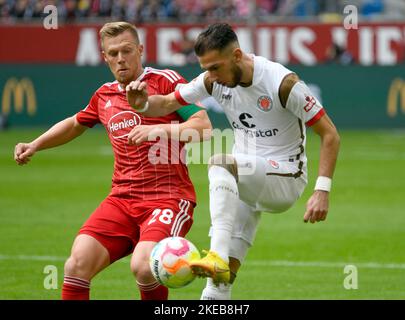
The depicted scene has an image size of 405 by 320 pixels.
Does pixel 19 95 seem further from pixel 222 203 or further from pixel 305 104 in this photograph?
pixel 222 203

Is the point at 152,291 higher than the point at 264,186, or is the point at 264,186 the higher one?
the point at 264,186

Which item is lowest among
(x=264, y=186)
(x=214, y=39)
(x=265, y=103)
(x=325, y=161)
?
(x=264, y=186)

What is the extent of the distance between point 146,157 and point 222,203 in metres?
0.89

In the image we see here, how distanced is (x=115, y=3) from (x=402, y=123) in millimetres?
9772

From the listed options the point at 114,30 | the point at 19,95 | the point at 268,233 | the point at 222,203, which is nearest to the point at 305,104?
the point at 222,203

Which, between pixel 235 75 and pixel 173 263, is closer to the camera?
pixel 173 263

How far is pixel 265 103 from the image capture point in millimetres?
7910

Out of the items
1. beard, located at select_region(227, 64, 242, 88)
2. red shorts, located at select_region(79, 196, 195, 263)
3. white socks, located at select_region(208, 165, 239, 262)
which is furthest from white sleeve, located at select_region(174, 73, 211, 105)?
red shorts, located at select_region(79, 196, 195, 263)

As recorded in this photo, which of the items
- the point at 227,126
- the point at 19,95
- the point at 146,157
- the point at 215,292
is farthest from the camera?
the point at 19,95

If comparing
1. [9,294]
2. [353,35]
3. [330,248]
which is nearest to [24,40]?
[353,35]

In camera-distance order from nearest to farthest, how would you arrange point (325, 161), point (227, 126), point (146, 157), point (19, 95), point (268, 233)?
1. point (325, 161)
2. point (146, 157)
3. point (268, 233)
4. point (227, 126)
5. point (19, 95)

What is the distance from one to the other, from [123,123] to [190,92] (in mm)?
620
